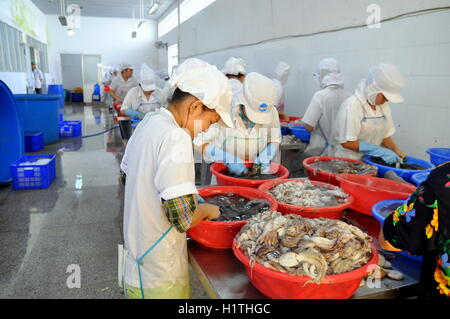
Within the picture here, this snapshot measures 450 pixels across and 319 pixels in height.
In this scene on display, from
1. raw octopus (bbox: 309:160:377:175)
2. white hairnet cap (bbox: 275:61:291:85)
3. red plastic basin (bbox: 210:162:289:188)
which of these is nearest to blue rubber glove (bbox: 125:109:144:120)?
white hairnet cap (bbox: 275:61:291:85)

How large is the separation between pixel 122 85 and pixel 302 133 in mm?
5214

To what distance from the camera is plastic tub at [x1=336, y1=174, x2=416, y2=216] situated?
5.27 ft

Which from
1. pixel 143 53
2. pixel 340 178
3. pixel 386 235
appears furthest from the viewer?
pixel 143 53

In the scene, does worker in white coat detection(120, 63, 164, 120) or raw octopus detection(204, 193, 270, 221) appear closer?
raw octopus detection(204, 193, 270, 221)

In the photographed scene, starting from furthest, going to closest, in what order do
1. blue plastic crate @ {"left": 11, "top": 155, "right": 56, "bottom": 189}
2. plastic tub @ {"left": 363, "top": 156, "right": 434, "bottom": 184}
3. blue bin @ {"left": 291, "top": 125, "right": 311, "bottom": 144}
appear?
blue plastic crate @ {"left": 11, "top": 155, "right": 56, "bottom": 189}, blue bin @ {"left": 291, "top": 125, "right": 311, "bottom": 144}, plastic tub @ {"left": 363, "top": 156, "right": 434, "bottom": 184}

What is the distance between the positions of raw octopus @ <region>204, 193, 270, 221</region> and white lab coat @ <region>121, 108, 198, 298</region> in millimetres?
241

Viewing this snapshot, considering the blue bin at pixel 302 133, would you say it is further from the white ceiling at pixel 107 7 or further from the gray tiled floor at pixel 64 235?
the white ceiling at pixel 107 7

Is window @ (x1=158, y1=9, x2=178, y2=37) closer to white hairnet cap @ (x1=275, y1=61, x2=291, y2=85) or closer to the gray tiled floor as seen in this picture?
white hairnet cap @ (x1=275, y1=61, x2=291, y2=85)

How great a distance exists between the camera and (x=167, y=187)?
3.66ft

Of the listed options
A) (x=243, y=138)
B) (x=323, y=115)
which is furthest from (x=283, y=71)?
(x=243, y=138)

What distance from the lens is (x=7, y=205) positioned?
151 inches
